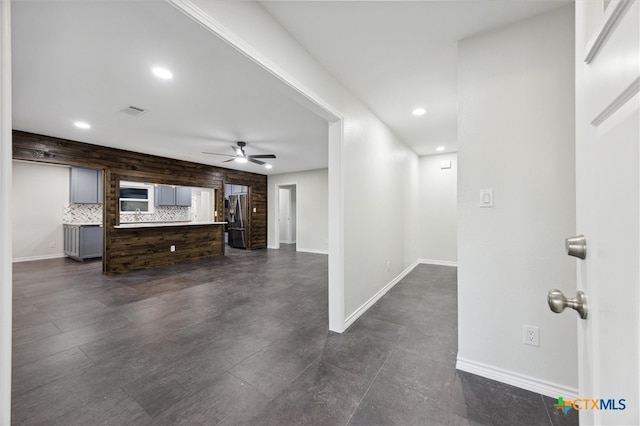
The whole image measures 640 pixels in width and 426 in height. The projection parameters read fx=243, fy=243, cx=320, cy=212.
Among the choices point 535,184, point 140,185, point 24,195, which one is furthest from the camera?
point 140,185

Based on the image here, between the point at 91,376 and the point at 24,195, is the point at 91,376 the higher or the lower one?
the lower one

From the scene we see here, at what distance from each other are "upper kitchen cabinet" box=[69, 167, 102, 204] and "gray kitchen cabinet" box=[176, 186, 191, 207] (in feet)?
5.76

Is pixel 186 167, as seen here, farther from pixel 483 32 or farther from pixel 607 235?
pixel 607 235

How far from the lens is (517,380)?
5.31 feet

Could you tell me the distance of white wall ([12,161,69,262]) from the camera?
222 inches

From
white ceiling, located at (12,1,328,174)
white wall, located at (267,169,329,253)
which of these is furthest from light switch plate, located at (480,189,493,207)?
white wall, located at (267,169,329,253)

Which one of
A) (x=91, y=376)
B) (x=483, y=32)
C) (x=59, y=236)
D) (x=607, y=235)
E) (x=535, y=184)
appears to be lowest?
(x=91, y=376)

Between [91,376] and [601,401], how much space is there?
2641 millimetres

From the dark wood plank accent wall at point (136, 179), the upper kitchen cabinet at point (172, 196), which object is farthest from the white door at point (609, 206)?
the upper kitchen cabinet at point (172, 196)

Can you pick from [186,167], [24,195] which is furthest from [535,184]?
[24,195]

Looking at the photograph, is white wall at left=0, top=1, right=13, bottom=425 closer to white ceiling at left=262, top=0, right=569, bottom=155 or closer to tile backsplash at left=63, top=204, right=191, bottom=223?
white ceiling at left=262, top=0, right=569, bottom=155

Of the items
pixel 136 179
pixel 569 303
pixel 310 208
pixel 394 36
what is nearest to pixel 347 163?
pixel 394 36

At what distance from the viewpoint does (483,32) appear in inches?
69.1

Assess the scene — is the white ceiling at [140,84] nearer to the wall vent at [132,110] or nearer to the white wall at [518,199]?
the wall vent at [132,110]
